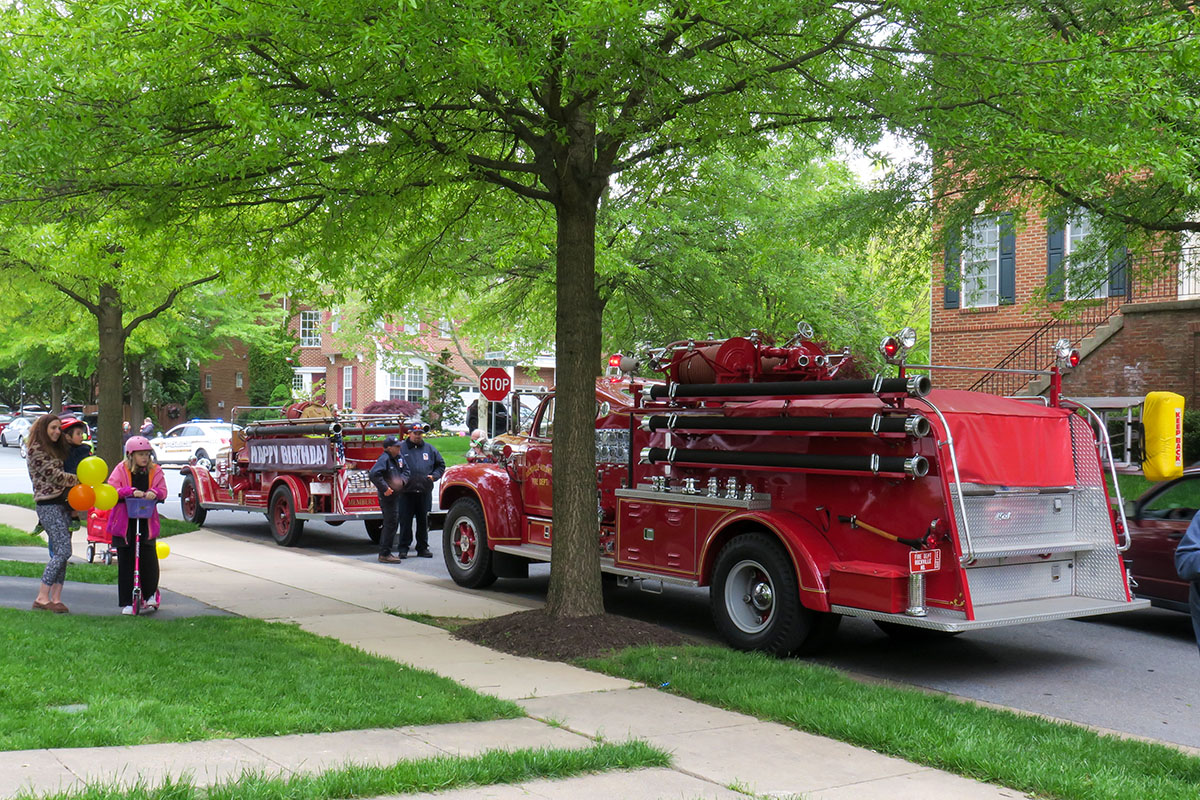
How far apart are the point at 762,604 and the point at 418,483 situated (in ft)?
22.9

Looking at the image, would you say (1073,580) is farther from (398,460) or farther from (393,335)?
(393,335)

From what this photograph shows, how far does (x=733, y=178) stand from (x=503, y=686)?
44.1 feet

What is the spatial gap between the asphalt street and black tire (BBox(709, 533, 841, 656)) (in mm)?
464

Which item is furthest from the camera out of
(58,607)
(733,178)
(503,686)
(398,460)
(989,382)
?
(989,382)

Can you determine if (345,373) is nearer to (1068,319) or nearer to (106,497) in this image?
(1068,319)

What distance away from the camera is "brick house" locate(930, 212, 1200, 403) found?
16500 mm

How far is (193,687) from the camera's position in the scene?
6.64 m

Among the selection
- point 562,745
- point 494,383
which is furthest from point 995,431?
point 494,383

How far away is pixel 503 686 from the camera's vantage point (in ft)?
24.0

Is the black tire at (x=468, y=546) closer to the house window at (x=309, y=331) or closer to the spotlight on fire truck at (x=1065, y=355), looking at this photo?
the spotlight on fire truck at (x=1065, y=355)

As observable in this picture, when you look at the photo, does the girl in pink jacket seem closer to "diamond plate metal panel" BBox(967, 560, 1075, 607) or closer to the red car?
"diamond plate metal panel" BBox(967, 560, 1075, 607)

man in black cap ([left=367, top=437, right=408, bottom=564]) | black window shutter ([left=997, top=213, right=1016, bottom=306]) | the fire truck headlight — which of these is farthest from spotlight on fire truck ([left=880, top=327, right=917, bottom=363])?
A: black window shutter ([left=997, top=213, right=1016, bottom=306])

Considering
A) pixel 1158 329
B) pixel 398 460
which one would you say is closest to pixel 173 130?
pixel 398 460

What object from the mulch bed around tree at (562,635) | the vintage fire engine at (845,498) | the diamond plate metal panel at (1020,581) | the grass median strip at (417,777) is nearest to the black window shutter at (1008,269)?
the vintage fire engine at (845,498)
